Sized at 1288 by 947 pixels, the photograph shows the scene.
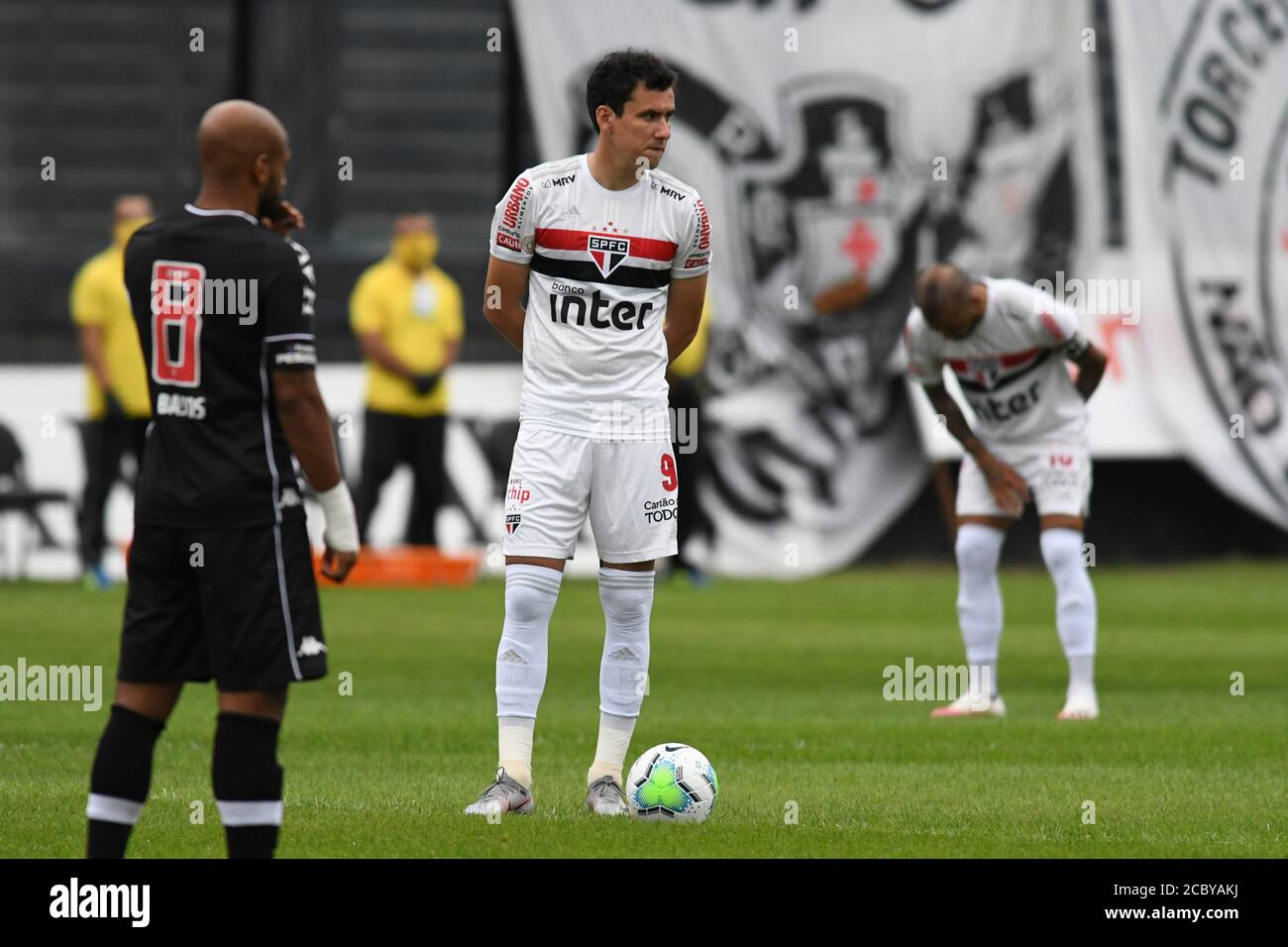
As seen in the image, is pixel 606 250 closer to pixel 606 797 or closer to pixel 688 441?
pixel 606 797

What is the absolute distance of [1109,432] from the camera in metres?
22.2

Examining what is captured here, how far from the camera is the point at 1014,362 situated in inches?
439

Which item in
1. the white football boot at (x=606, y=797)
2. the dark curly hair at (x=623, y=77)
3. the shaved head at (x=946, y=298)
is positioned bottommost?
the white football boot at (x=606, y=797)

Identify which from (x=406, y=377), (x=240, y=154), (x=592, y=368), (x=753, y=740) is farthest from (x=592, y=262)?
(x=406, y=377)

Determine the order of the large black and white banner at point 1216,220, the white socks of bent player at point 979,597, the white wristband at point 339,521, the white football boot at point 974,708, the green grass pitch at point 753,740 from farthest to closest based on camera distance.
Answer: the large black and white banner at point 1216,220 → the white socks of bent player at point 979,597 → the white football boot at point 974,708 → the green grass pitch at point 753,740 → the white wristband at point 339,521

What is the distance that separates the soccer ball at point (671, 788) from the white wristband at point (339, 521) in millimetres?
2122

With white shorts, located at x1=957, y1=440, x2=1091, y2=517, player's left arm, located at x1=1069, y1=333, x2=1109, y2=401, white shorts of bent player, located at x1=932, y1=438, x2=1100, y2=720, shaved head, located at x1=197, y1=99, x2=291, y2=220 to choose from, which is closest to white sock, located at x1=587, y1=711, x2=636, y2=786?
shaved head, located at x1=197, y1=99, x2=291, y2=220

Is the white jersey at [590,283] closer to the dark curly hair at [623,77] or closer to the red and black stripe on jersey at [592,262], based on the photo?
the red and black stripe on jersey at [592,262]

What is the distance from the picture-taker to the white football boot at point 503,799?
7.48m

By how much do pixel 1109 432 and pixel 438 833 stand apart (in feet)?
52.6

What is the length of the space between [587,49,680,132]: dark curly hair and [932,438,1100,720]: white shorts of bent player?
13.6 feet

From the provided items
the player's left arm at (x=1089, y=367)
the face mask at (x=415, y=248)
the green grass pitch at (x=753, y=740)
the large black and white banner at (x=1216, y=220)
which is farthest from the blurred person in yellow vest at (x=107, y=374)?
the large black and white banner at (x=1216, y=220)

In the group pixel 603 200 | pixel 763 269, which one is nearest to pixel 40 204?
pixel 763 269

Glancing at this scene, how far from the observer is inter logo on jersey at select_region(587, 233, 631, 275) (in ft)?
25.1
